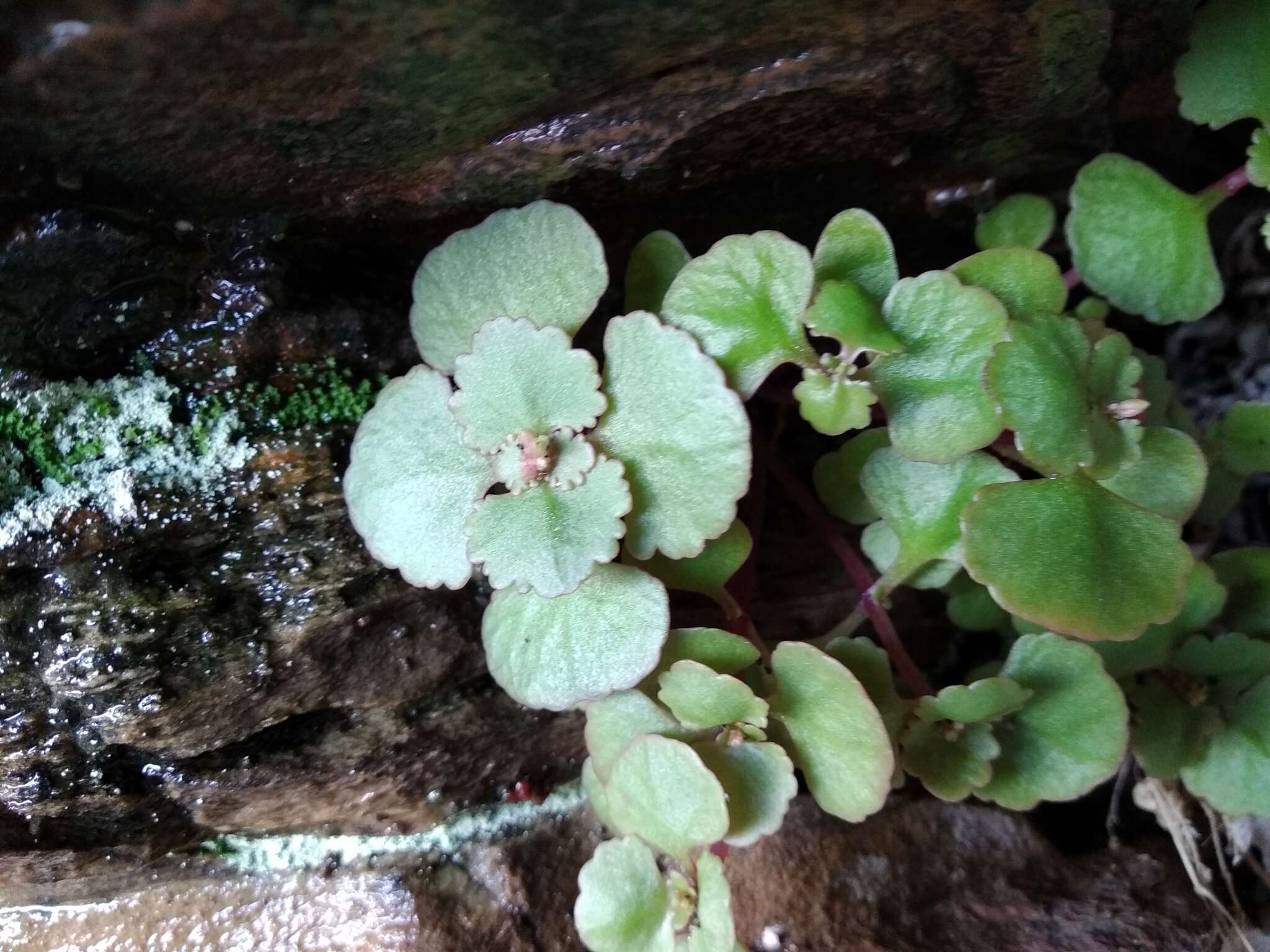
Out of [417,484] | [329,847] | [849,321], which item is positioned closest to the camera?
[849,321]

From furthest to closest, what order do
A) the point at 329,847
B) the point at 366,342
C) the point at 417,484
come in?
the point at 329,847, the point at 366,342, the point at 417,484

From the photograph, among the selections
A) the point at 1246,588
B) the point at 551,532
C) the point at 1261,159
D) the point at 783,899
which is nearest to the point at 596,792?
the point at 783,899

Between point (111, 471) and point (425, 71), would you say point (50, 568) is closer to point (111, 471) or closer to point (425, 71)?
point (111, 471)

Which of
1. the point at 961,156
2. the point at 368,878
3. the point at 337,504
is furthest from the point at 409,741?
the point at 961,156

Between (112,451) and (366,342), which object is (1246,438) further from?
Answer: (112,451)

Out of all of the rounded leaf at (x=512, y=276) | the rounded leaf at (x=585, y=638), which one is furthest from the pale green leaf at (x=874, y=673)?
the rounded leaf at (x=512, y=276)

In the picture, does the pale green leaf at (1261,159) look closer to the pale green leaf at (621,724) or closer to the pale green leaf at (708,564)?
the pale green leaf at (708,564)
